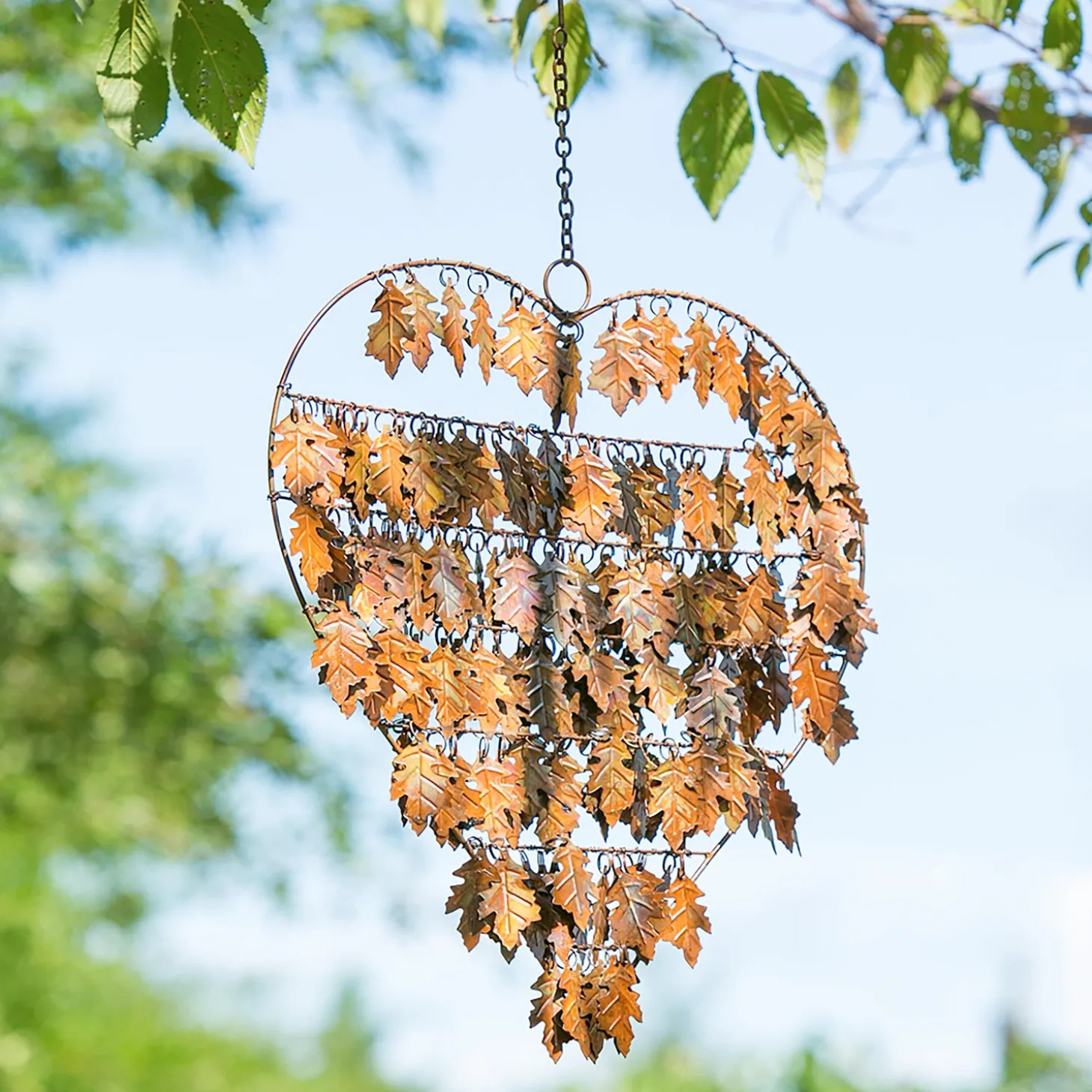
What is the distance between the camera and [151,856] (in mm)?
3531

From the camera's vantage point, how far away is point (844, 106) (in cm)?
157

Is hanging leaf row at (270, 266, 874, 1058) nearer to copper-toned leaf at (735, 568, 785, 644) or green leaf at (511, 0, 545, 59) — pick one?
copper-toned leaf at (735, 568, 785, 644)

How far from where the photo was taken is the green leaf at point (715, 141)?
1.02m

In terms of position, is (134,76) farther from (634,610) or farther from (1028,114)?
(1028,114)

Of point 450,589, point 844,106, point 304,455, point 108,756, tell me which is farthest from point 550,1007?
point 108,756

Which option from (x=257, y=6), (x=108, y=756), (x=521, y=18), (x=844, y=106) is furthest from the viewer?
(x=108, y=756)

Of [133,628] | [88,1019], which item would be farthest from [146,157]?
[88,1019]

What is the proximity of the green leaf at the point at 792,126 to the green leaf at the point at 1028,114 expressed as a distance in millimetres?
241

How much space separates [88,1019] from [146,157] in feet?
5.47

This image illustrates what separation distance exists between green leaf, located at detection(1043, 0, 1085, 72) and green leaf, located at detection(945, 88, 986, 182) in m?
0.17

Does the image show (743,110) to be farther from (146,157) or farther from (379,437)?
(146,157)

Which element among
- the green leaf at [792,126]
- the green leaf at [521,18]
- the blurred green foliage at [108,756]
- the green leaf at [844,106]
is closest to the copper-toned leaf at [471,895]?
the green leaf at [792,126]

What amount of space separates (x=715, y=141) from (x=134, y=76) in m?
0.41

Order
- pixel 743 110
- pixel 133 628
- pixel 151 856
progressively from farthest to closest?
pixel 151 856
pixel 133 628
pixel 743 110
